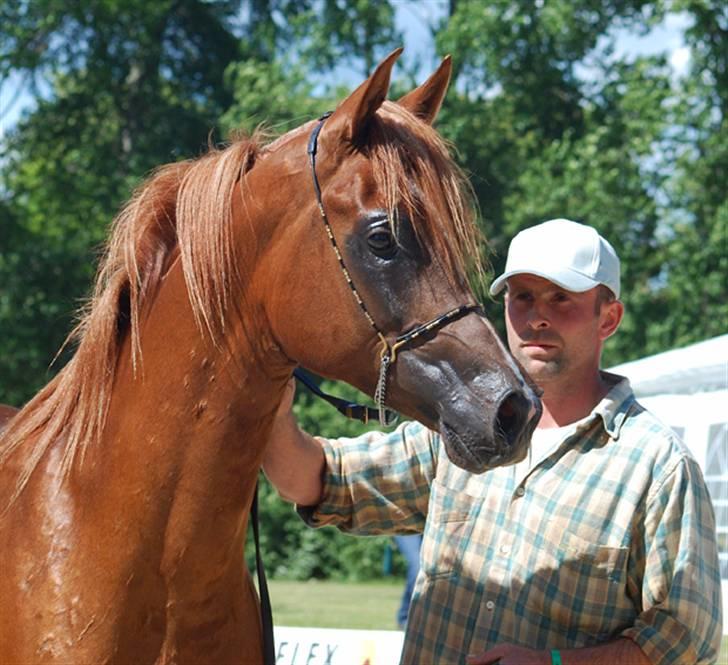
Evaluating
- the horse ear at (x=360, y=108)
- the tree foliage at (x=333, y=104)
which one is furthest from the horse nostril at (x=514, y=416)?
the tree foliage at (x=333, y=104)

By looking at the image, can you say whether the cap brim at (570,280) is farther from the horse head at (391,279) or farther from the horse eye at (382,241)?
the horse eye at (382,241)

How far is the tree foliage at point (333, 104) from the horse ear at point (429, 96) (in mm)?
12913

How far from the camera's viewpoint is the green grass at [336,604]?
33.7 ft

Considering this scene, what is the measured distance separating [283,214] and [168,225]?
0.31 metres

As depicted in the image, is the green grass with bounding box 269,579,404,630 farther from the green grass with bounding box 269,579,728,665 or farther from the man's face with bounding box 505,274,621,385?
the man's face with bounding box 505,274,621,385

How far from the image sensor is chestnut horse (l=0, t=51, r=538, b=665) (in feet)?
7.38

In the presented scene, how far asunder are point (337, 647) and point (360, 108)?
214cm

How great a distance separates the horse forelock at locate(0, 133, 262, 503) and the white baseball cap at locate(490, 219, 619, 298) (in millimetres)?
746

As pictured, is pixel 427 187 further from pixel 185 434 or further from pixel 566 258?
pixel 185 434

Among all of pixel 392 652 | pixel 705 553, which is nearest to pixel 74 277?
pixel 392 652

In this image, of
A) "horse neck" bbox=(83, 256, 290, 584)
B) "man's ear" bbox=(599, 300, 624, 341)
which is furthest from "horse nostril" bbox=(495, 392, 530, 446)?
"man's ear" bbox=(599, 300, 624, 341)

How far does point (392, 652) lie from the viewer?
367cm

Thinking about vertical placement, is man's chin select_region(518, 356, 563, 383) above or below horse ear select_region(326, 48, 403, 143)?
below

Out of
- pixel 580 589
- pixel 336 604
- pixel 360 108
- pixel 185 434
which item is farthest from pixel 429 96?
pixel 336 604
